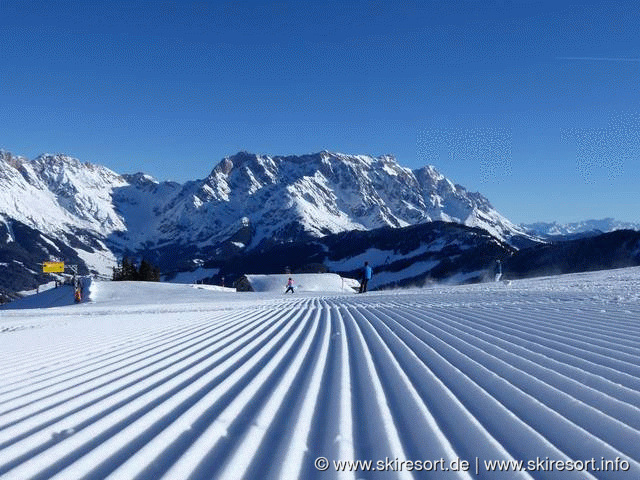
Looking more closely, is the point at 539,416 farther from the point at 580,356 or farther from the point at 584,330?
the point at 584,330

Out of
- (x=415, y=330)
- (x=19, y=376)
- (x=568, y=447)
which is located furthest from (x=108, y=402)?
(x=415, y=330)

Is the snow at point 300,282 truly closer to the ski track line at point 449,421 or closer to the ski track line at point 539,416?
the ski track line at point 449,421

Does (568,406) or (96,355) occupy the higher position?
(96,355)

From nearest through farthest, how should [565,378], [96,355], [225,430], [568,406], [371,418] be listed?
1. [225,430]
2. [371,418]
3. [568,406]
4. [565,378]
5. [96,355]

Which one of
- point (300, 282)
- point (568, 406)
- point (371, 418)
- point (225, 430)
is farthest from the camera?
A: point (300, 282)

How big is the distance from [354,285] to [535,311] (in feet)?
157

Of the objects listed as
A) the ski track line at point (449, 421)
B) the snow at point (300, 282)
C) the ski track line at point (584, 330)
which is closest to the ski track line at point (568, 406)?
the ski track line at point (449, 421)

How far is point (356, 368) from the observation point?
6383 millimetres

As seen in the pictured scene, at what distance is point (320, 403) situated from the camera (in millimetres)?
4840

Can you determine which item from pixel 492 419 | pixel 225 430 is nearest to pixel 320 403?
pixel 225 430

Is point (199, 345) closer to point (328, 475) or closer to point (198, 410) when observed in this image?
point (198, 410)

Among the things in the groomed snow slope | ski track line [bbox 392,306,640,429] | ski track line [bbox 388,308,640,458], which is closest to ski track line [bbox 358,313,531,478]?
the groomed snow slope

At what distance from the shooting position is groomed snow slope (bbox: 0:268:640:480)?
352cm

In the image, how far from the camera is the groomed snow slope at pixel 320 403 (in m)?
3.52
